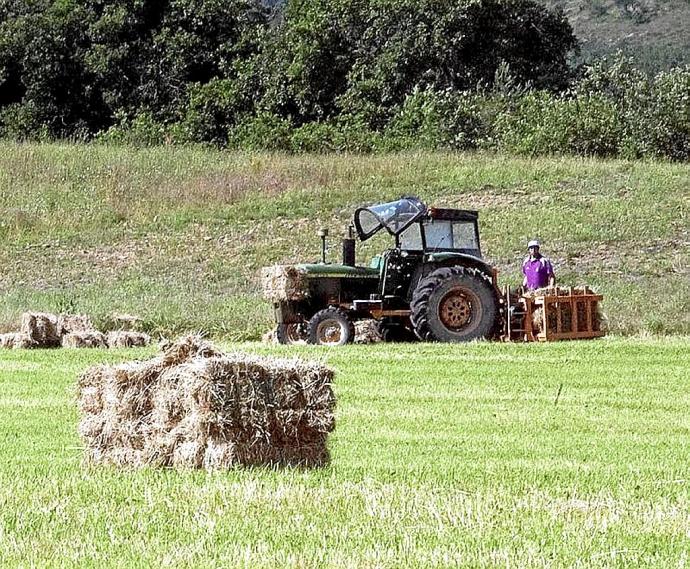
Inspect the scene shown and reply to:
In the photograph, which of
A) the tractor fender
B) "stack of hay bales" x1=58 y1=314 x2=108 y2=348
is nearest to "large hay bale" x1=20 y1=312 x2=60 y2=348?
"stack of hay bales" x1=58 y1=314 x2=108 y2=348

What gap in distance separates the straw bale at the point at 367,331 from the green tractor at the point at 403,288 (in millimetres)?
99

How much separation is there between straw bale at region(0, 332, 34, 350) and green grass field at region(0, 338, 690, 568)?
20.7ft

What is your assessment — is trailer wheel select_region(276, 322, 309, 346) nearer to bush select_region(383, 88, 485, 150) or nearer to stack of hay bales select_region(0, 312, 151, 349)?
stack of hay bales select_region(0, 312, 151, 349)

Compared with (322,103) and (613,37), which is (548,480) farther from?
(613,37)

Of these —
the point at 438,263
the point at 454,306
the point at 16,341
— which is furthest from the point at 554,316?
the point at 16,341

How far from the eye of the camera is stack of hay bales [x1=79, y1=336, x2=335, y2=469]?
809 centimetres

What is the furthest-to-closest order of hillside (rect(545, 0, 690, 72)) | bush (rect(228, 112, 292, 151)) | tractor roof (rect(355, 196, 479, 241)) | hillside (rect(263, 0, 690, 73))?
hillside (rect(545, 0, 690, 72)) → hillside (rect(263, 0, 690, 73)) → bush (rect(228, 112, 292, 151)) → tractor roof (rect(355, 196, 479, 241))

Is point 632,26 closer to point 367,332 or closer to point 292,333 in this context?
point 367,332

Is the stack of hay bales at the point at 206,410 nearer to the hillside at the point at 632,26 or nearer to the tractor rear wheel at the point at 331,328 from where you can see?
the tractor rear wheel at the point at 331,328

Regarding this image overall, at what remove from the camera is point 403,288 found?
20.2 metres

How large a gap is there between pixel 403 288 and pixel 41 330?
5611 millimetres

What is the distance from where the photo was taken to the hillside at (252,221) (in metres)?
25.5

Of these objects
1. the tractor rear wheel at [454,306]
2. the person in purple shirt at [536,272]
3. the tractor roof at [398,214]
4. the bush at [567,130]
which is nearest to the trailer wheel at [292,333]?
the tractor roof at [398,214]

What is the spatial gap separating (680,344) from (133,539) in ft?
47.1
